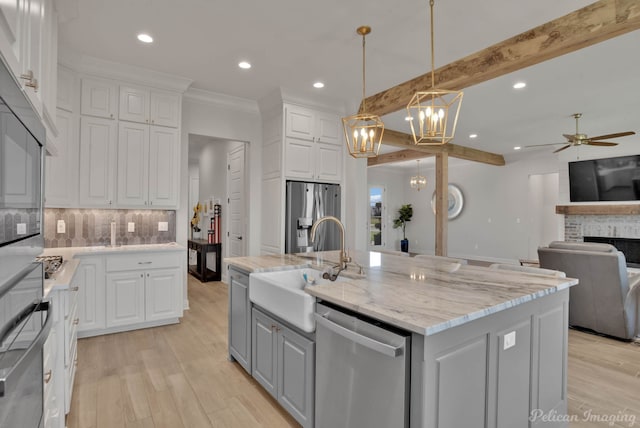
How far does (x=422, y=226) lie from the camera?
35.7 feet

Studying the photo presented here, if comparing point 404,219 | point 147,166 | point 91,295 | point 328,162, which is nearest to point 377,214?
point 404,219

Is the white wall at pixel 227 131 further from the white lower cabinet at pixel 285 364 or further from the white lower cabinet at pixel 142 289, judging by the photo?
the white lower cabinet at pixel 285 364

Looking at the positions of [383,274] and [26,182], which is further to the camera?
[383,274]

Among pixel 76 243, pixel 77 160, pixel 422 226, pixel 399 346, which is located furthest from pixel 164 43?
pixel 422 226

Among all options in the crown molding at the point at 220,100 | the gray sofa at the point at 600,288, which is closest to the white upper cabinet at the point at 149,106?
the crown molding at the point at 220,100

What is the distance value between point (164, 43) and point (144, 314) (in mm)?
2769

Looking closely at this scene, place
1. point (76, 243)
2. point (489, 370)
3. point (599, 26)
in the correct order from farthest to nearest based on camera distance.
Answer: point (76, 243) < point (599, 26) < point (489, 370)

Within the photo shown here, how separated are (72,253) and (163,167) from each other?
130cm

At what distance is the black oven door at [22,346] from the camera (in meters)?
0.70

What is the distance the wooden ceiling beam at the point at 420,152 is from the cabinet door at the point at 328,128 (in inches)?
64.7

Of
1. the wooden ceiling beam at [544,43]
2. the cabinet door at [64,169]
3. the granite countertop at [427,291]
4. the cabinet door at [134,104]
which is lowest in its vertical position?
the granite countertop at [427,291]

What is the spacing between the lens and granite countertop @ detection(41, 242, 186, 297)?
6.31 feet

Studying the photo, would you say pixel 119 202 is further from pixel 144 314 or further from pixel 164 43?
pixel 164 43

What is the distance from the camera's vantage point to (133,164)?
3.75 metres
